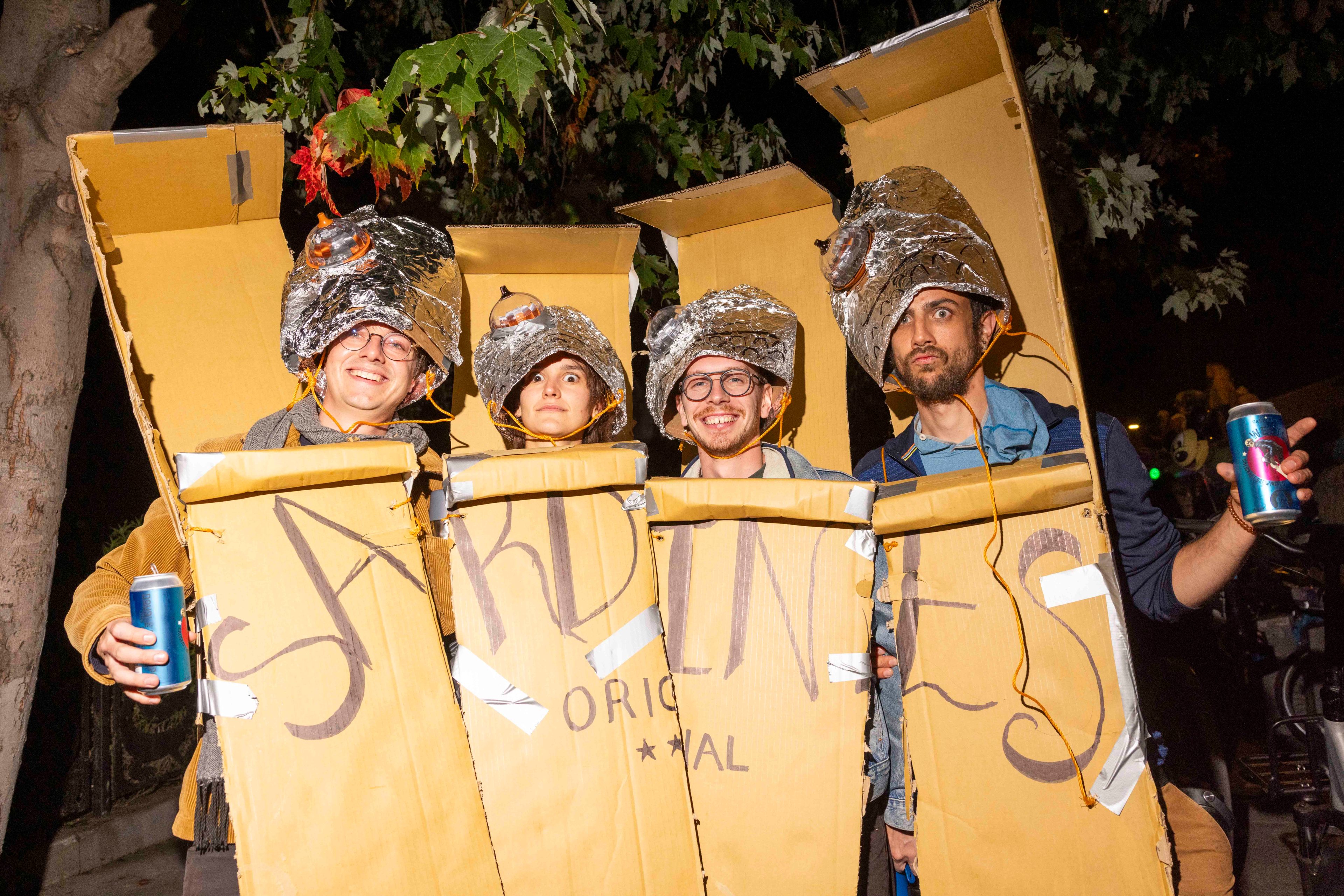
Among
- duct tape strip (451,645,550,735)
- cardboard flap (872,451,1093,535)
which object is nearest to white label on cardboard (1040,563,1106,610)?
cardboard flap (872,451,1093,535)

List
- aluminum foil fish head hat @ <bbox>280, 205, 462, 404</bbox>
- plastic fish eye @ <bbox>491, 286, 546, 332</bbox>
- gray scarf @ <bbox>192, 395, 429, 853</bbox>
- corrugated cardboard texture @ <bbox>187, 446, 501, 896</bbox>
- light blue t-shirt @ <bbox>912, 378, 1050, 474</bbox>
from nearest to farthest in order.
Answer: corrugated cardboard texture @ <bbox>187, 446, 501, 896</bbox>, gray scarf @ <bbox>192, 395, 429, 853</bbox>, light blue t-shirt @ <bbox>912, 378, 1050, 474</bbox>, aluminum foil fish head hat @ <bbox>280, 205, 462, 404</bbox>, plastic fish eye @ <bbox>491, 286, 546, 332</bbox>

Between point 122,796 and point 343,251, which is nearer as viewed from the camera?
point 343,251

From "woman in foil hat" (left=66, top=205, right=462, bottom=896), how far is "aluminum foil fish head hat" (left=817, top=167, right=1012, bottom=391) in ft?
3.85

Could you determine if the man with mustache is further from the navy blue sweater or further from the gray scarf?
the gray scarf

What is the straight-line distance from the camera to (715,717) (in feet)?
5.90

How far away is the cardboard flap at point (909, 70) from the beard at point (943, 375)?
90 centimetres

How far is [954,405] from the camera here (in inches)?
90.7

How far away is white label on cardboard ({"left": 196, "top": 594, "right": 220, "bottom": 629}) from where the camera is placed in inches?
65.2

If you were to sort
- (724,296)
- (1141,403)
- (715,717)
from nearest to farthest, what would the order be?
1. (715,717)
2. (724,296)
3. (1141,403)

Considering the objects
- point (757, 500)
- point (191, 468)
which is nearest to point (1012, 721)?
point (757, 500)

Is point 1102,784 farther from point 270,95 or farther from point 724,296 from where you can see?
point 270,95

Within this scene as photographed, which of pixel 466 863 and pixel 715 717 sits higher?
pixel 715 717

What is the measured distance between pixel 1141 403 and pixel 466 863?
20.9 meters

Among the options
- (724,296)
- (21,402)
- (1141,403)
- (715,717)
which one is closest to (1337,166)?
(1141,403)
